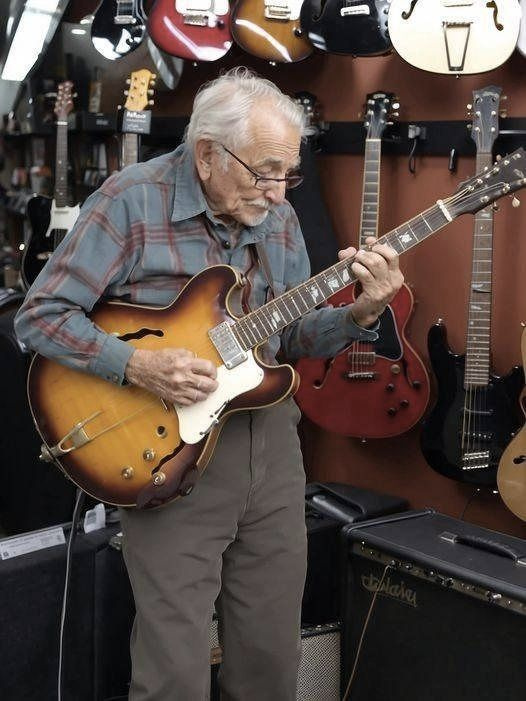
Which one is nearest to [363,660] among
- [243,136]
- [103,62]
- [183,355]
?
[183,355]

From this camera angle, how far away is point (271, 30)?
3.23 meters

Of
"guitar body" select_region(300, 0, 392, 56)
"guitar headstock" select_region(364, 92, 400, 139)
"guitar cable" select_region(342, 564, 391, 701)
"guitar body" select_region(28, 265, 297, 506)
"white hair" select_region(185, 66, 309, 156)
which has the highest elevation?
"guitar body" select_region(300, 0, 392, 56)

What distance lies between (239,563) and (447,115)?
5.33ft

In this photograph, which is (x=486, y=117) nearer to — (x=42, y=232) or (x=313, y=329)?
(x=313, y=329)

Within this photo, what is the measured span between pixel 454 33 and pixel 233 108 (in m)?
1.12

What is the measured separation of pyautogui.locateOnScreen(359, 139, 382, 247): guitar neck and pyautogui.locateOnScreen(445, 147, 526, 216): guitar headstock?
0.96 metres

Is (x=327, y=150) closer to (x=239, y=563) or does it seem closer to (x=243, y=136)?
(x=243, y=136)

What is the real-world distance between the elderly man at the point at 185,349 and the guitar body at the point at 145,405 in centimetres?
5

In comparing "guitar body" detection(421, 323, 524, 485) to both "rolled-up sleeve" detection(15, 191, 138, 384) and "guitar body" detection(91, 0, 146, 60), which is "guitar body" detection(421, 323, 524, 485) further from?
"guitar body" detection(91, 0, 146, 60)

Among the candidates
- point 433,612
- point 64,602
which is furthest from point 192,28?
point 433,612

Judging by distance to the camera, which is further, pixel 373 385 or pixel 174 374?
pixel 373 385

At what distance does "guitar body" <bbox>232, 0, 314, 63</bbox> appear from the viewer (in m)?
3.20

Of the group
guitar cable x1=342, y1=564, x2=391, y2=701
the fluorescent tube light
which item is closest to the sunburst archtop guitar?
guitar cable x1=342, y1=564, x2=391, y2=701

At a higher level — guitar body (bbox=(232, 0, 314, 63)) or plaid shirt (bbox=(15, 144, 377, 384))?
guitar body (bbox=(232, 0, 314, 63))
